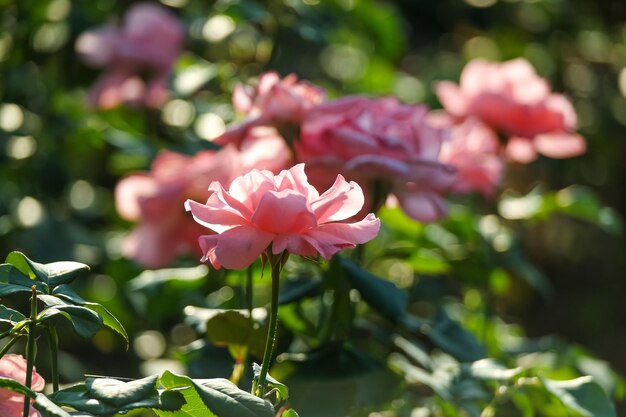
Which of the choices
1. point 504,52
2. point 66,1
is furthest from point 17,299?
point 504,52

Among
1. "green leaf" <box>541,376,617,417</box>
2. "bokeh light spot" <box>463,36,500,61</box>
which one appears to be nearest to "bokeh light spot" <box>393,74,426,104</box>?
"bokeh light spot" <box>463,36,500,61</box>

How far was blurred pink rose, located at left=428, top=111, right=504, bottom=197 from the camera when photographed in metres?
1.32

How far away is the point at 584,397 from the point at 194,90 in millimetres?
796

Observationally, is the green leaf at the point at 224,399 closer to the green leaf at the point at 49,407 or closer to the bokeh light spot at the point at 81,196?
the green leaf at the point at 49,407

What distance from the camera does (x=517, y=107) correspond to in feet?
5.00

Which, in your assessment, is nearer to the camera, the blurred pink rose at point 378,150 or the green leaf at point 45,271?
the green leaf at point 45,271

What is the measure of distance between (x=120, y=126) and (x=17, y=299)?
1.08 ft

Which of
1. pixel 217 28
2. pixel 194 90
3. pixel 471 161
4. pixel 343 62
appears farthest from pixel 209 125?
pixel 343 62

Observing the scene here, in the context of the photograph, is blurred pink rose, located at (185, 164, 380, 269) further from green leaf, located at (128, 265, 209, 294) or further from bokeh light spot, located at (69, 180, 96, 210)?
bokeh light spot, located at (69, 180, 96, 210)

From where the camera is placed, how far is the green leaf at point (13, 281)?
0.76 m

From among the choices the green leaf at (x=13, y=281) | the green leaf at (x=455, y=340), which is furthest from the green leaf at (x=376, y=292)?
the green leaf at (x=13, y=281)

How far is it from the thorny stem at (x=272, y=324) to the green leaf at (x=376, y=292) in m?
0.28

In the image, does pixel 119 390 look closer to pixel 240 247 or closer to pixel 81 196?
pixel 240 247

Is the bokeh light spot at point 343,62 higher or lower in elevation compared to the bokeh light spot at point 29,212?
lower
